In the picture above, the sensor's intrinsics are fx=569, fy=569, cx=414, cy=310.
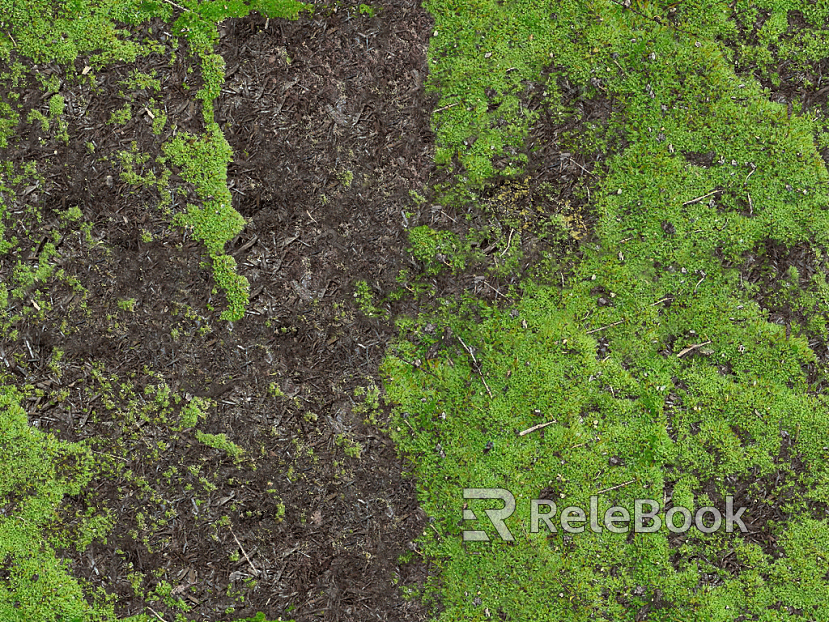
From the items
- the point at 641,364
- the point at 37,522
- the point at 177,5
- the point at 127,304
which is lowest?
the point at 37,522

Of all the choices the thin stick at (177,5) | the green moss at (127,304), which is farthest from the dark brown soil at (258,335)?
the thin stick at (177,5)

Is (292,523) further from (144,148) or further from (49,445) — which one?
(144,148)

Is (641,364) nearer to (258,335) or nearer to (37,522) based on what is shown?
(258,335)

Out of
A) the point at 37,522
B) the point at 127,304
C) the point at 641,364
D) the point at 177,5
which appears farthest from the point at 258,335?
the point at 641,364

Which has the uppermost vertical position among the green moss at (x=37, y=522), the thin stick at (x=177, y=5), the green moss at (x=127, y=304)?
the thin stick at (x=177, y=5)

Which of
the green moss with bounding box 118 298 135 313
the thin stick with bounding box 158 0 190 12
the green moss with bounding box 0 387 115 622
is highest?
the thin stick with bounding box 158 0 190 12

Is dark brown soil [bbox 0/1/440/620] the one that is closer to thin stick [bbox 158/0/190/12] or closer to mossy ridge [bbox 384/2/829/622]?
thin stick [bbox 158/0/190/12]

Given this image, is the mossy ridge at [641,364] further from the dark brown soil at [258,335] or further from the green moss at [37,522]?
the green moss at [37,522]

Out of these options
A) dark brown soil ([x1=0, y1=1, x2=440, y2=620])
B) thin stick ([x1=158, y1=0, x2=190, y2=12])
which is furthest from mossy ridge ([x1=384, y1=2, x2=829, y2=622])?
thin stick ([x1=158, y1=0, x2=190, y2=12])

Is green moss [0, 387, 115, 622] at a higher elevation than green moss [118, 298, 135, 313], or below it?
below
